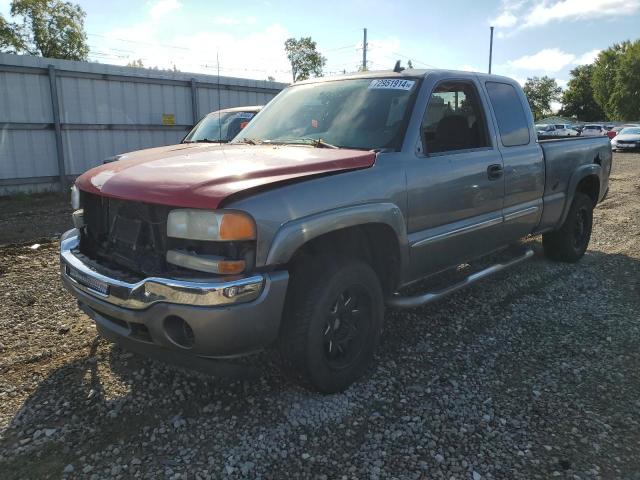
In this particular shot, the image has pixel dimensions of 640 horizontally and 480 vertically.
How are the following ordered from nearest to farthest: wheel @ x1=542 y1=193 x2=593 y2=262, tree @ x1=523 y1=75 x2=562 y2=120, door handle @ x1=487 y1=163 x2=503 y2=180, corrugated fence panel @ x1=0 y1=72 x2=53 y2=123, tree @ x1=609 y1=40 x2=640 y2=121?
door handle @ x1=487 y1=163 x2=503 y2=180, wheel @ x1=542 y1=193 x2=593 y2=262, corrugated fence panel @ x1=0 y1=72 x2=53 y2=123, tree @ x1=609 y1=40 x2=640 y2=121, tree @ x1=523 y1=75 x2=562 y2=120

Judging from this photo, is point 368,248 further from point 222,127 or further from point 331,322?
point 222,127

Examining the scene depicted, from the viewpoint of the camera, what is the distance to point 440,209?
3541 mm

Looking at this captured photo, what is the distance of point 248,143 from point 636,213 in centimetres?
802

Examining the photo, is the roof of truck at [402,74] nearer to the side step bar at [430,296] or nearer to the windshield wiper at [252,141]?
the windshield wiper at [252,141]

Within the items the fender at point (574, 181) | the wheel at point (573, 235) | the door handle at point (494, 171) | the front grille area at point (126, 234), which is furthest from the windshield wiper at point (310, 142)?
the wheel at point (573, 235)

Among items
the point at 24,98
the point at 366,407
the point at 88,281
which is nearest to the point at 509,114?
the point at 366,407

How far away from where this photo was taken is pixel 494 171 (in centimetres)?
404

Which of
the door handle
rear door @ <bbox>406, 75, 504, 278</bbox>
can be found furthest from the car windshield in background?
the door handle

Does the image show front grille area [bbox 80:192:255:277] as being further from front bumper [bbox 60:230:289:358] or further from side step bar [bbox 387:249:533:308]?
side step bar [bbox 387:249:533:308]

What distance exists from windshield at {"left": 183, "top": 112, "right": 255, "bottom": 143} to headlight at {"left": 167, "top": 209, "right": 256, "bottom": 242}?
6.17m

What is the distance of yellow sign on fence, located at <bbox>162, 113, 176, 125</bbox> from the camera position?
13328 mm

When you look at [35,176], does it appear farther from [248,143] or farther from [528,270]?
[528,270]

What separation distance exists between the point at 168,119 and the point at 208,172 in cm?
1155

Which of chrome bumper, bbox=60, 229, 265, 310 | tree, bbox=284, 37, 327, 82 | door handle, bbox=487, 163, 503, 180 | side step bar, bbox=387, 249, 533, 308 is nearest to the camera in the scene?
chrome bumper, bbox=60, 229, 265, 310
